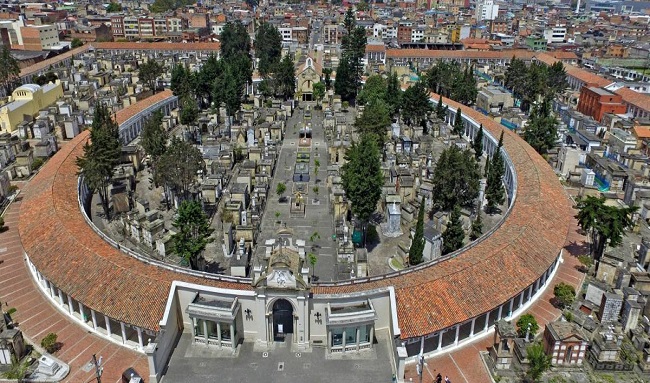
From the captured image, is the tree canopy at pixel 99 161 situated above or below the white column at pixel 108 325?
above

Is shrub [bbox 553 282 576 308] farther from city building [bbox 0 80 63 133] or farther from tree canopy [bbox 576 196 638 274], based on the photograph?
city building [bbox 0 80 63 133]

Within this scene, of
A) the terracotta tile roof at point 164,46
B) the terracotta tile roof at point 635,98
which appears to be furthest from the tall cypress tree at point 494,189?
the terracotta tile roof at point 164,46

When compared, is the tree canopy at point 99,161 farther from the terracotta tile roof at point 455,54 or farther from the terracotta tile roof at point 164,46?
the terracotta tile roof at point 455,54

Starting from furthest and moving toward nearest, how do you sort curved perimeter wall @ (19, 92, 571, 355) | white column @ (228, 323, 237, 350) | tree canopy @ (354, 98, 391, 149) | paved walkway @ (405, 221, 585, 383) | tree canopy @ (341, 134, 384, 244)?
tree canopy @ (354, 98, 391, 149)
tree canopy @ (341, 134, 384, 244)
curved perimeter wall @ (19, 92, 571, 355)
paved walkway @ (405, 221, 585, 383)
white column @ (228, 323, 237, 350)

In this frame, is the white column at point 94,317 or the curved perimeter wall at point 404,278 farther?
the white column at point 94,317

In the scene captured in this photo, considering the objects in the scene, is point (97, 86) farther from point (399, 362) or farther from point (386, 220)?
point (399, 362)

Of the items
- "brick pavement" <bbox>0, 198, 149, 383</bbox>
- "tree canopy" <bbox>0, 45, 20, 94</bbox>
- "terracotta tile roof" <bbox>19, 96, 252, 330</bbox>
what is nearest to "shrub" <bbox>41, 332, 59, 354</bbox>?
"brick pavement" <bbox>0, 198, 149, 383</bbox>

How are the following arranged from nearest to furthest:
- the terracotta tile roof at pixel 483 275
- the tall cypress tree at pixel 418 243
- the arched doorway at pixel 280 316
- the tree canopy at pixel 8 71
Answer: the terracotta tile roof at pixel 483 275, the arched doorway at pixel 280 316, the tall cypress tree at pixel 418 243, the tree canopy at pixel 8 71
